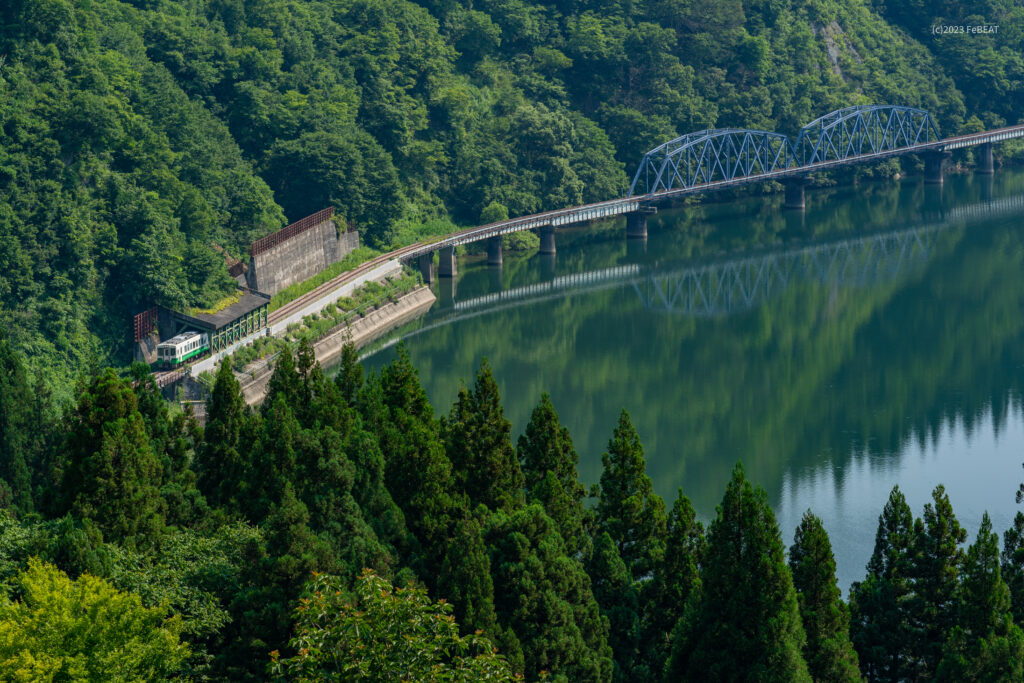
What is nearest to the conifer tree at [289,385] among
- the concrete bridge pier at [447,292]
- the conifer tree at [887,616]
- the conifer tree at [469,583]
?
the conifer tree at [469,583]

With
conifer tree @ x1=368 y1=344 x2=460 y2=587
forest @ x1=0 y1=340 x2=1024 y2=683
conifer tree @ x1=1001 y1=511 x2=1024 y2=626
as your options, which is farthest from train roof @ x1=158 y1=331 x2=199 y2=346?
conifer tree @ x1=1001 y1=511 x2=1024 y2=626

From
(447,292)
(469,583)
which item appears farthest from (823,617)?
Answer: (447,292)

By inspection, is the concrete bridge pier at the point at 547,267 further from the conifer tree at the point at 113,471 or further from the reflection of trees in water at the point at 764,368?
the conifer tree at the point at 113,471

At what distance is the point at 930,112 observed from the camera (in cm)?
12344

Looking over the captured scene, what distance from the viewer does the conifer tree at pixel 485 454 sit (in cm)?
3447

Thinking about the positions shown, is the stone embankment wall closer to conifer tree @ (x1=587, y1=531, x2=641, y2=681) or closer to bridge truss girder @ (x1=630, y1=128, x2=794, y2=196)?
bridge truss girder @ (x1=630, y1=128, x2=794, y2=196)

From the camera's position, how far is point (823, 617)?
27.8 meters

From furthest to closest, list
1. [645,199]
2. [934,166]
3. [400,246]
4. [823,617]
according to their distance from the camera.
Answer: [934,166] → [645,199] → [400,246] → [823,617]

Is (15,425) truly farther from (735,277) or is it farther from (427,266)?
(735,277)

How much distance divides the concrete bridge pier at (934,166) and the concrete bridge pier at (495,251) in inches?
1756

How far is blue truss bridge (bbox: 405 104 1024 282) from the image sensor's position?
86.8 metres

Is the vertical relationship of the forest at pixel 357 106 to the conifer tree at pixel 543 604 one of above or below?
above

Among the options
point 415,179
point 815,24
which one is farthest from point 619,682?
point 815,24

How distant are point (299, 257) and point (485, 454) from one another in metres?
40.4
